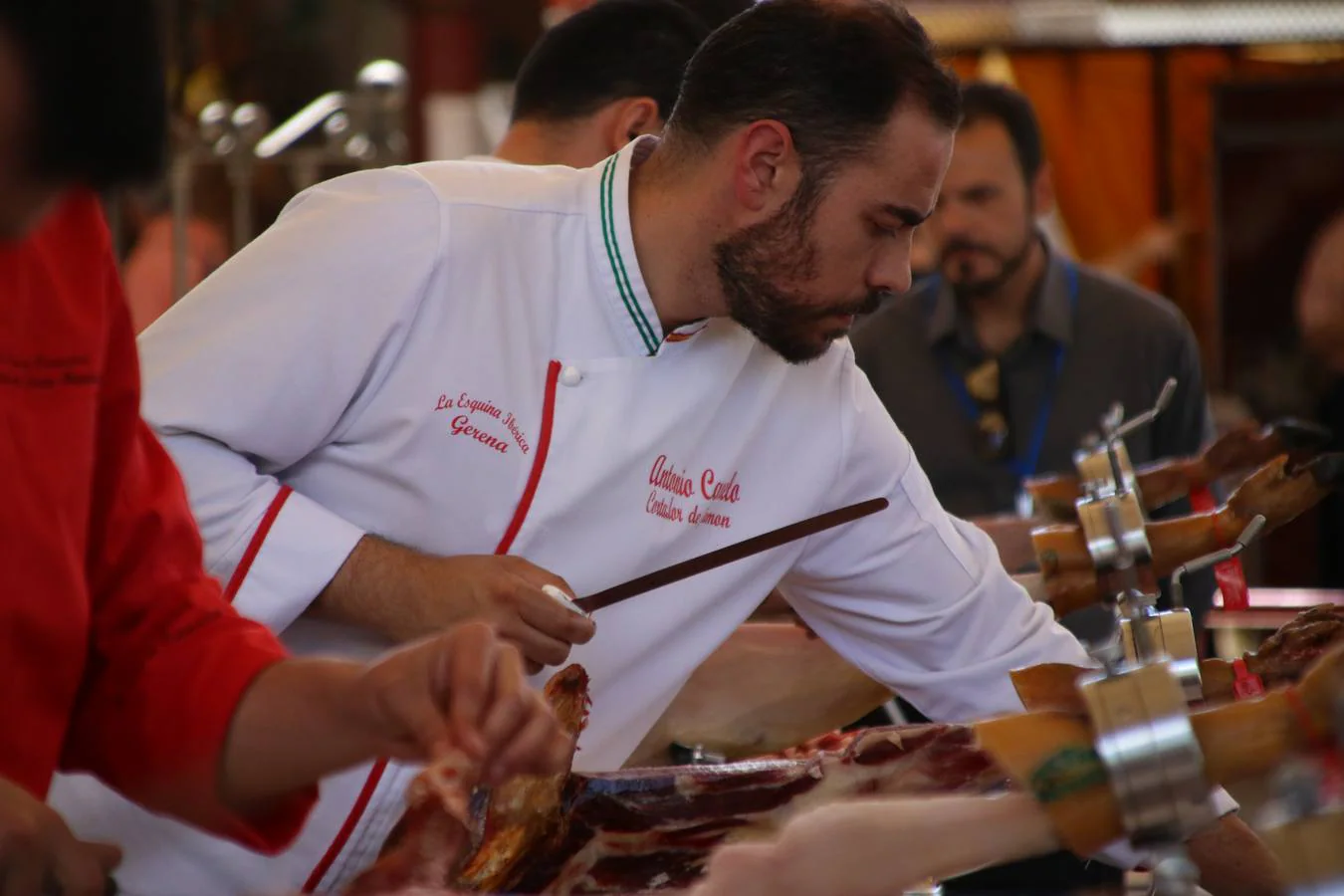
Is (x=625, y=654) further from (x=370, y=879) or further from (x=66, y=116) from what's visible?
(x=66, y=116)

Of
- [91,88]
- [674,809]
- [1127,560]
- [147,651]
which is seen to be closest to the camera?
[91,88]

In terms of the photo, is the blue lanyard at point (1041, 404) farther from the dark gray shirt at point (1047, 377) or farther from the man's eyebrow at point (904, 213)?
the man's eyebrow at point (904, 213)

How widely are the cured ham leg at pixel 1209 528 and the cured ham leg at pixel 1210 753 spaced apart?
3.22 ft

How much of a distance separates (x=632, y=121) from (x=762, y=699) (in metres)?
0.89

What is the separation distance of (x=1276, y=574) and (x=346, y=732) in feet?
16.5

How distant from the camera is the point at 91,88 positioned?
33.1 inches

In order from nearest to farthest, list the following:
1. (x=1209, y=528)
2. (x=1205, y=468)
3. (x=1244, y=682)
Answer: (x=1244, y=682) < (x=1209, y=528) < (x=1205, y=468)

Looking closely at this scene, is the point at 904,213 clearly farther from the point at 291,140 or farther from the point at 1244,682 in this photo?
the point at 291,140

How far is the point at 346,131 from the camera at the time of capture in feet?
12.0

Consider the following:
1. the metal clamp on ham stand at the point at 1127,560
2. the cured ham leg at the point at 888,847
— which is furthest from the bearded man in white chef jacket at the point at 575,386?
the cured ham leg at the point at 888,847

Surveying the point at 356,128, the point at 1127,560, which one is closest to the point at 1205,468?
the point at 1127,560

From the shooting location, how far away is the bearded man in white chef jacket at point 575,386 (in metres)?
1.70

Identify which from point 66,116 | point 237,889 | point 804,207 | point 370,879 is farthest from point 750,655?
point 66,116

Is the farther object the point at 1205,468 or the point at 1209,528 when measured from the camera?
the point at 1205,468
